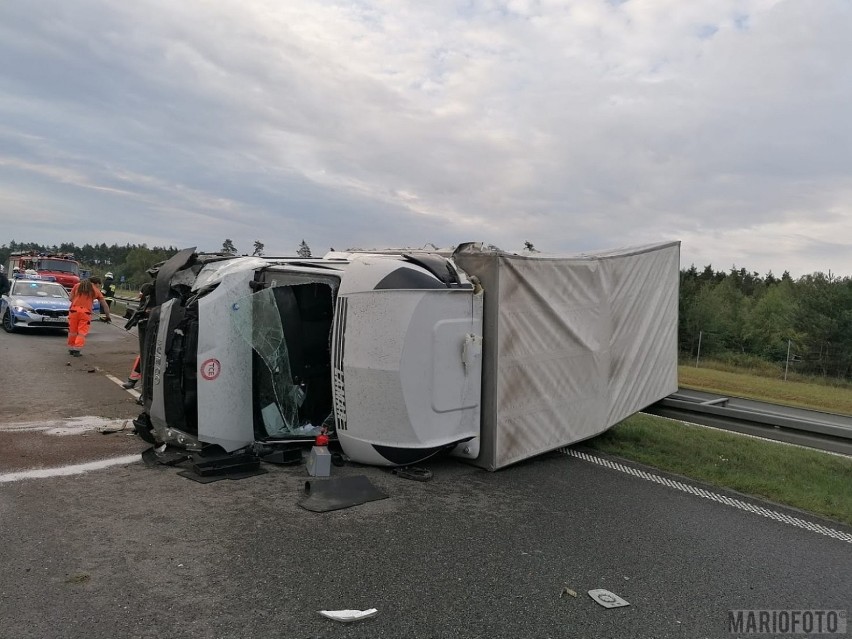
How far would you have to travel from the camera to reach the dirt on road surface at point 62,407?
526 cm

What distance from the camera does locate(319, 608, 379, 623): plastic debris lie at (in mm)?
2732

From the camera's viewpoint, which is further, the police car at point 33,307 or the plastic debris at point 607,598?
the police car at point 33,307

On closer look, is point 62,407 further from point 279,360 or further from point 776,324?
point 776,324

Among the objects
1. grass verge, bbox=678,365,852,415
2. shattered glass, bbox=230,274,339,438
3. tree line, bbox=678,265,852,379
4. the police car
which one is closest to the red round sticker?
shattered glass, bbox=230,274,339,438

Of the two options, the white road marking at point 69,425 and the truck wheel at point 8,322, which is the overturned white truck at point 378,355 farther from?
the truck wheel at point 8,322

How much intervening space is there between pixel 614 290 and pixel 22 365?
10234mm

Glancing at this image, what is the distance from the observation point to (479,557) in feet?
11.3

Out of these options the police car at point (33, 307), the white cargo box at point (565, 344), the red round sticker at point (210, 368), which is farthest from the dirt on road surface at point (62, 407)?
the white cargo box at point (565, 344)

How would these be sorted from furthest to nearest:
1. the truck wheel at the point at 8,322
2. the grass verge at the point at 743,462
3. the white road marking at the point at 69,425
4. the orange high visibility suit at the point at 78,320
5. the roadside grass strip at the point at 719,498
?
the truck wheel at the point at 8,322
the orange high visibility suit at the point at 78,320
the white road marking at the point at 69,425
the grass verge at the point at 743,462
the roadside grass strip at the point at 719,498

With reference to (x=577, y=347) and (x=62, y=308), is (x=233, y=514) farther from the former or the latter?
(x=62, y=308)

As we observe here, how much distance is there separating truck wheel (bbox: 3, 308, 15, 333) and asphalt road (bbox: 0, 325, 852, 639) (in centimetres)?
1357

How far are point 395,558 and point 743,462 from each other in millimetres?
4182

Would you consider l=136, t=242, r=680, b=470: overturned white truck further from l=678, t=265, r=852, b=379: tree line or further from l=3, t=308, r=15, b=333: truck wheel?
l=678, t=265, r=852, b=379: tree line

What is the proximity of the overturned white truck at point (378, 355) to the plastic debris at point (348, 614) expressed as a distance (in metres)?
2.04
